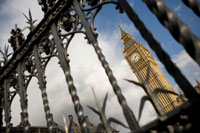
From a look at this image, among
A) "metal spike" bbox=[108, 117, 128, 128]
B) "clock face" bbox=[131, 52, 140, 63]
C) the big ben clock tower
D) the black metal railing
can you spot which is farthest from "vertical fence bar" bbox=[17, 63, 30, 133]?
"clock face" bbox=[131, 52, 140, 63]

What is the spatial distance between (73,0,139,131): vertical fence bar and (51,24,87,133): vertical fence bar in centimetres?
71

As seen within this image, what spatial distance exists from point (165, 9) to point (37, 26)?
3.53 metres

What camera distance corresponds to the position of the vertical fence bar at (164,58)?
5.01 ft

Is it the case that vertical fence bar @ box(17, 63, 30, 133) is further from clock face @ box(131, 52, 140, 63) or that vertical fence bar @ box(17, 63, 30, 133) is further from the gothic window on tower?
the gothic window on tower

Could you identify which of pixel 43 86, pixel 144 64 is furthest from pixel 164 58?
pixel 144 64

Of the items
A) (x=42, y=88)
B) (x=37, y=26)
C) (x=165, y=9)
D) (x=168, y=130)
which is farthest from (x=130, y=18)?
(x=37, y=26)

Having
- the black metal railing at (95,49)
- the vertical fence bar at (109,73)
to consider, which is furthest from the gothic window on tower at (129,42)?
the vertical fence bar at (109,73)

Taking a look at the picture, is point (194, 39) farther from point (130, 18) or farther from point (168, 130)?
point (130, 18)

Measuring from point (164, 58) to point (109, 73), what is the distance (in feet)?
Result: 3.12

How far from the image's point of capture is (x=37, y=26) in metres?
4.21

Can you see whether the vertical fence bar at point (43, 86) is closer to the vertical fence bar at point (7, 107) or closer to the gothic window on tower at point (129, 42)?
the vertical fence bar at point (7, 107)

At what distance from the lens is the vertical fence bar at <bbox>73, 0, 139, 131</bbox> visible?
6.66 ft

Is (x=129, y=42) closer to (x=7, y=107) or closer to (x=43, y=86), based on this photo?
(x=7, y=107)

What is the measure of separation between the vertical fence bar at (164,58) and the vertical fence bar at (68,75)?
1538 millimetres
